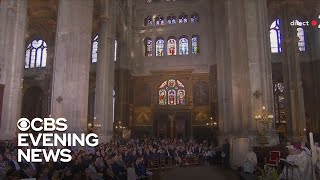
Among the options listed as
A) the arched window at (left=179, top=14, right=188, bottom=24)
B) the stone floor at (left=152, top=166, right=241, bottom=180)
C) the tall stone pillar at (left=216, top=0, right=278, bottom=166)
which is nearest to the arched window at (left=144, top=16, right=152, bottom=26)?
the arched window at (left=179, top=14, right=188, bottom=24)

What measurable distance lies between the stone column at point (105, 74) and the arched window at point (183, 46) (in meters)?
14.1

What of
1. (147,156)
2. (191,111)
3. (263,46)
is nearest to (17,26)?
(147,156)

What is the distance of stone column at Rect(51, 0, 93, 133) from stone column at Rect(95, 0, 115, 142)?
6248 millimetres

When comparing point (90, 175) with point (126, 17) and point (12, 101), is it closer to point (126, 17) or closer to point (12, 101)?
point (12, 101)

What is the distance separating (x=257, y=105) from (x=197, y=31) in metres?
24.9

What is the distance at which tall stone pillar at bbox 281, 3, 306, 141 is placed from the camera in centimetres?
2747

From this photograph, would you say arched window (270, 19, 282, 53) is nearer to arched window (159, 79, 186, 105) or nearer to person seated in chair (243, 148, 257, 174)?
arched window (159, 79, 186, 105)

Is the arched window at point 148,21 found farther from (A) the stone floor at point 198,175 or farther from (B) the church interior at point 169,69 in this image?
(A) the stone floor at point 198,175

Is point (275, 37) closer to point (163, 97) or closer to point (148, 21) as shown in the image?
point (163, 97)

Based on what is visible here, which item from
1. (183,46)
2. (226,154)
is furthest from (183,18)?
(226,154)

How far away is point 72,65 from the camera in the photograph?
60.9ft

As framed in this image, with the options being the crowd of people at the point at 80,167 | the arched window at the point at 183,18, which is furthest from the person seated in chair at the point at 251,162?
the arched window at the point at 183,18

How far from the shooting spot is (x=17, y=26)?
18.2 m

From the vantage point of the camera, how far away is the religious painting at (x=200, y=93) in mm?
37156
